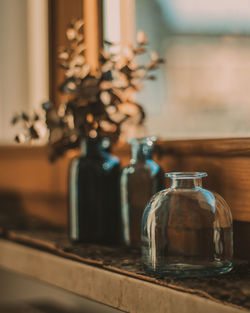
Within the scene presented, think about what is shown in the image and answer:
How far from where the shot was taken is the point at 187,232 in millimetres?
892

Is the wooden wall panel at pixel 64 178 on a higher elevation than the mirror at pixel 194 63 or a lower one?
lower

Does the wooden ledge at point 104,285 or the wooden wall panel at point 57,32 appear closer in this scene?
the wooden ledge at point 104,285

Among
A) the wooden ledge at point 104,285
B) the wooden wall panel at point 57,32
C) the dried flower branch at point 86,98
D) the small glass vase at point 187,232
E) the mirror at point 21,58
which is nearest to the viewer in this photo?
the wooden ledge at point 104,285

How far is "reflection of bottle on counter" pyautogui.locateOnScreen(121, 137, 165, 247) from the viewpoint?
1.09 m

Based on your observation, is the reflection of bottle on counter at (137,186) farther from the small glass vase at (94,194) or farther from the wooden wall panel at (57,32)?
the wooden wall panel at (57,32)

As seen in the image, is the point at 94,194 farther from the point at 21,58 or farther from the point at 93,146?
the point at 21,58

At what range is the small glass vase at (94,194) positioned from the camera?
45.4 inches

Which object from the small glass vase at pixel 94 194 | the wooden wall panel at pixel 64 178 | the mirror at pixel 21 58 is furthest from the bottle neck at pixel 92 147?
the mirror at pixel 21 58

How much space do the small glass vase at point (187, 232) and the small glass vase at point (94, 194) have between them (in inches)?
10.5

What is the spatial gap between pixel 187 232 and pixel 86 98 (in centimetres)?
40

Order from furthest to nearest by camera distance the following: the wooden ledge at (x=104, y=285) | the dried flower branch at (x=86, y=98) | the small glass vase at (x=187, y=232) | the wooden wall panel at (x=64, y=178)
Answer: the dried flower branch at (x=86, y=98) < the wooden wall panel at (x=64, y=178) < the small glass vase at (x=187, y=232) < the wooden ledge at (x=104, y=285)

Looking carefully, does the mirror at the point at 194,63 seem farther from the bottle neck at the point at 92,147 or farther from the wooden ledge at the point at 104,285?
the wooden ledge at the point at 104,285

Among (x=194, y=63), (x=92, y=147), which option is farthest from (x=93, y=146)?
(x=194, y=63)

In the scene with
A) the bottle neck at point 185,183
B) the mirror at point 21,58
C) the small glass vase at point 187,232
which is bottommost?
the small glass vase at point 187,232
